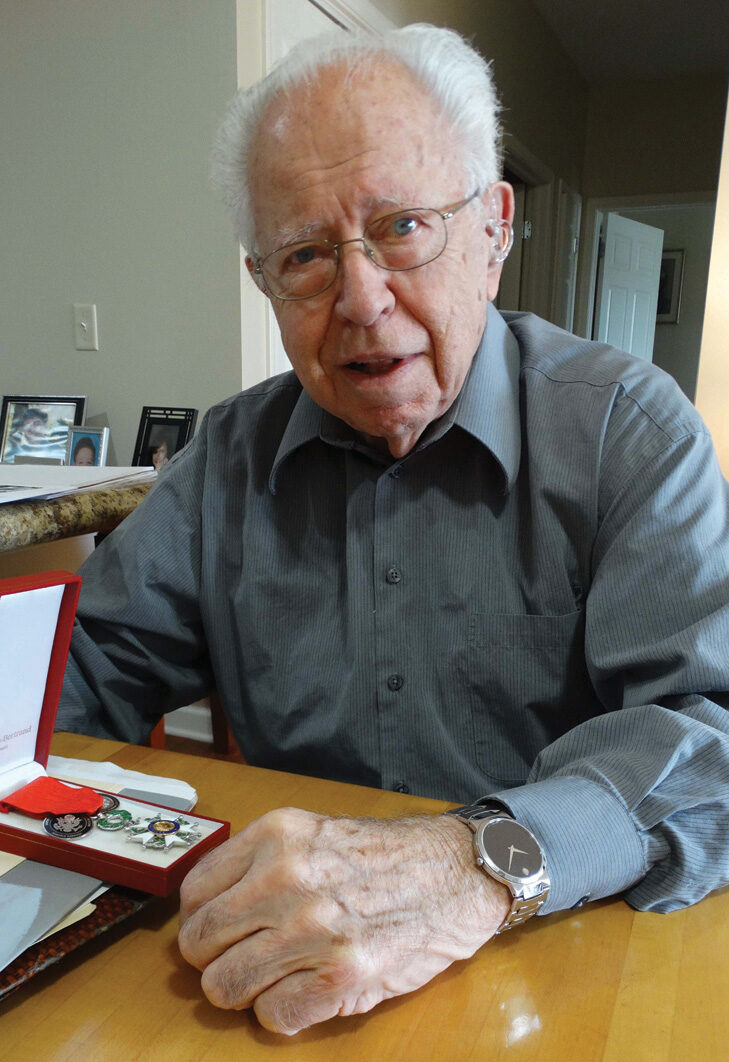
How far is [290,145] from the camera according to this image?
→ 852 mm

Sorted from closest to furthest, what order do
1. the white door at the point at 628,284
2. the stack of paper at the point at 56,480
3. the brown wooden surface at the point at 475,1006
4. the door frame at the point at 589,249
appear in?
the brown wooden surface at the point at 475,1006 < the stack of paper at the point at 56,480 < the door frame at the point at 589,249 < the white door at the point at 628,284

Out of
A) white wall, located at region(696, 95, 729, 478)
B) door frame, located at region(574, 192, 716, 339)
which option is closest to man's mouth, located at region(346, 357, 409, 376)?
white wall, located at region(696, 95, 729, 478)

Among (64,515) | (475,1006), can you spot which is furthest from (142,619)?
(475,1006)

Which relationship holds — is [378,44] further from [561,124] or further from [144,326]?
[561,124]

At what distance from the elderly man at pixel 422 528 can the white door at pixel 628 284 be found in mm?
4583

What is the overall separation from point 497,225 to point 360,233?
0.23m

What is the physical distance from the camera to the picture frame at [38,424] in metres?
2.47

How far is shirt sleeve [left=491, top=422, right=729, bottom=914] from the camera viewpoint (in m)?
0.60

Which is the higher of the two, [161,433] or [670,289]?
[670,289]

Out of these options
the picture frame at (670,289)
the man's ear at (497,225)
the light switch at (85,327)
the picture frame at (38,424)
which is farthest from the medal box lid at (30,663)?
the picture frame at (670,289)

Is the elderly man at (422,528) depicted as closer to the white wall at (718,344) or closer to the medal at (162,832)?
the medal at (162,832)

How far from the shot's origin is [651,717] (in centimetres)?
67

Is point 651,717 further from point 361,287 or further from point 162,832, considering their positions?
point 361,287

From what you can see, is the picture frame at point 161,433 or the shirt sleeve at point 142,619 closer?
the shirt sleeve at point 142,619
